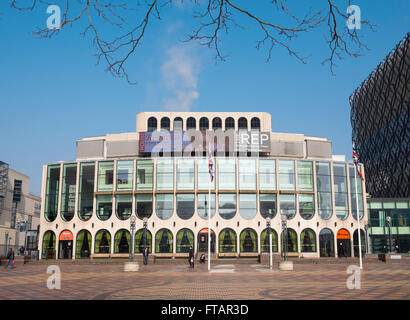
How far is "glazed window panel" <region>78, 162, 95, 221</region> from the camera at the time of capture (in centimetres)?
5794

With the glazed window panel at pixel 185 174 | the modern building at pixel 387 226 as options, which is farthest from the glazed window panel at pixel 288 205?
the modern building at pixel 387 226

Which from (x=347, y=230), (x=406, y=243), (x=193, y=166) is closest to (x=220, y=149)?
(x=193, y=166)

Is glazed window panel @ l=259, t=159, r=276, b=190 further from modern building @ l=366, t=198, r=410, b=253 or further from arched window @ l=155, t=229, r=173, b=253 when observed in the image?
modern building @ l=366, t=198, r=410, b=253

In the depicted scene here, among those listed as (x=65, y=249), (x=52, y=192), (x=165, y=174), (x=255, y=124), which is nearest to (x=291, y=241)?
(x=165, y=174)

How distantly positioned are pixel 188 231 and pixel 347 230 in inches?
885

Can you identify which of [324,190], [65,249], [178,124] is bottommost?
[65,249]

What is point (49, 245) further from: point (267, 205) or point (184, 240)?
point (267, 205)

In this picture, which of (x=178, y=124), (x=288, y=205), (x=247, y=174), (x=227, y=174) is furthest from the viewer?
(x=178, y=124)

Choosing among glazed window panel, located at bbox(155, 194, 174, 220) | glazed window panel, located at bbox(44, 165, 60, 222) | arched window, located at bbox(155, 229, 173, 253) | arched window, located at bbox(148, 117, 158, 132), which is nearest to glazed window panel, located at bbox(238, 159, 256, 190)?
glazed window panel, located at bbox(155, 194, 174, 220)

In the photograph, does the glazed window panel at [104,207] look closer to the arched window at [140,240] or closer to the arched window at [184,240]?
the arched window at [140,240]

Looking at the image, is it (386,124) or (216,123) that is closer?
(216,123)

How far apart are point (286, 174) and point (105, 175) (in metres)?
26.0

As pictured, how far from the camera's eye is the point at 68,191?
5934cm

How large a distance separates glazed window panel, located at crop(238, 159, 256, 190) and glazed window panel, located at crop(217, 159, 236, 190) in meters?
1.00
